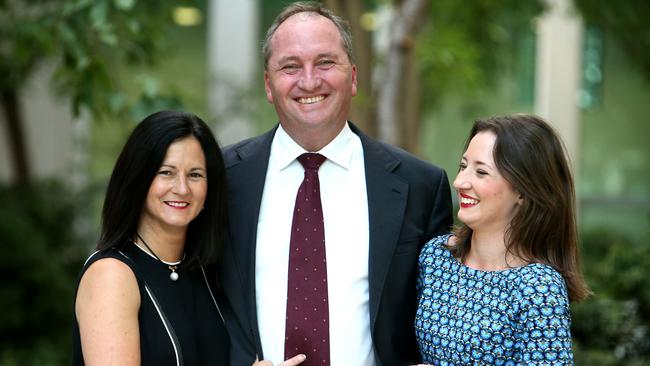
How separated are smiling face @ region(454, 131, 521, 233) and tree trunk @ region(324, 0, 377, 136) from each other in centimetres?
307

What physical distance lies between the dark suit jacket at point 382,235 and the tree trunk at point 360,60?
258cm

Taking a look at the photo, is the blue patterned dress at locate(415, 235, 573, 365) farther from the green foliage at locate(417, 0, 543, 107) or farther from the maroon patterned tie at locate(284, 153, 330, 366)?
the green foliage at locate(417, 0, 543, 107)

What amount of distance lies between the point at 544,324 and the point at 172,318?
123 centimetres

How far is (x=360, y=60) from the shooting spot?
666 cm

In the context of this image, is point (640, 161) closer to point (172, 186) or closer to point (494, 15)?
point (494, 15)

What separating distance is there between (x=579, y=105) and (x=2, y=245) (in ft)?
25.9

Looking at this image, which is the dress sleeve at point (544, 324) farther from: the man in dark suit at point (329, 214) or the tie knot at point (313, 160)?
the tie knot at point (313, 160)

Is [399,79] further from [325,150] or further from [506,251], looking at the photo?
[506,251]

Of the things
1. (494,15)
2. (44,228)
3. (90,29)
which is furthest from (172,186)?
(44,228)

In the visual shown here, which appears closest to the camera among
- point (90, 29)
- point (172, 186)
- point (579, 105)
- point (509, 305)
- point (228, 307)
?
point (509, 305)

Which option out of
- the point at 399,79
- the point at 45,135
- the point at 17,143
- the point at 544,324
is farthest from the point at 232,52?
the point at 544,324

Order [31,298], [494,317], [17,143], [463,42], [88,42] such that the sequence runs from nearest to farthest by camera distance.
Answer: [494,317] → [88,42] → [463,42] → [31,298] → [17,143]

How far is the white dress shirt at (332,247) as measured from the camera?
11.4 ft

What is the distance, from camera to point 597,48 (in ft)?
45.1
